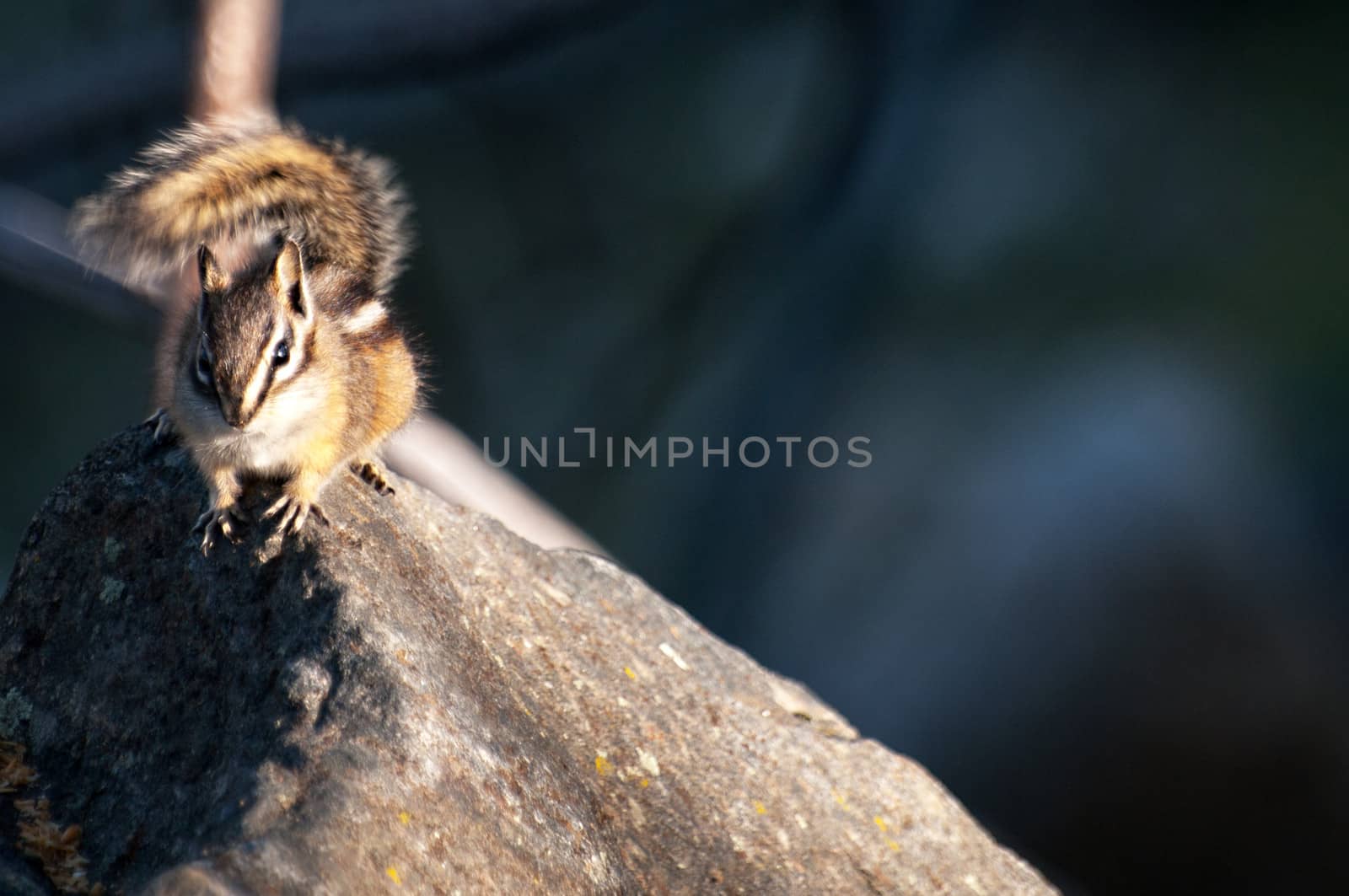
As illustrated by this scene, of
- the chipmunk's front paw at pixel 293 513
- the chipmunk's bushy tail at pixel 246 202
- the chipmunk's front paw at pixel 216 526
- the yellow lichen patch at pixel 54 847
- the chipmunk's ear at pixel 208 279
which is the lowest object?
the yellow lichen patch at pixel 54 847

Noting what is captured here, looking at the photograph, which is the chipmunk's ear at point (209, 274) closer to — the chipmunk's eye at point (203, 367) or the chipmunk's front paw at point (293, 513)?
the chipmunk's eye at point (203, 367)

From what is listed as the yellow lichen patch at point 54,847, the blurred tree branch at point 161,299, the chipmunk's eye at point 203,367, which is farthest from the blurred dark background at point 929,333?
the yellow lichen patch at point 54,847

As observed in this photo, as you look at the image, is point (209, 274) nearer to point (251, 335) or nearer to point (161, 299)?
point (251, 335)

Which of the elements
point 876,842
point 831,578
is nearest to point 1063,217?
point 831,578

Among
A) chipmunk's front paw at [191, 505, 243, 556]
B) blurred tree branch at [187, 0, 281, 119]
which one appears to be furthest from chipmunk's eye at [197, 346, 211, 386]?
blurred tree branch at [187, 0, 281, 119]

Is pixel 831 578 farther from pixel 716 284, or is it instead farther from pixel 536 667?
pixel 536 667

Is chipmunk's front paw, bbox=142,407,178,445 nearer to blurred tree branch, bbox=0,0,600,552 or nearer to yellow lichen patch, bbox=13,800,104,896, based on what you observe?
yellow lichen patch, bbox=13,800,104,896

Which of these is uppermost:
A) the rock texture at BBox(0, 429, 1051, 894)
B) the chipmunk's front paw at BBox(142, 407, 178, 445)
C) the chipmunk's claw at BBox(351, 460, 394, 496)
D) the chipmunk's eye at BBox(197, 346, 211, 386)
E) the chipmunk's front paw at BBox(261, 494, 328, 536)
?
the chipmunk's eye at BBox(197, 346, 211, 386)

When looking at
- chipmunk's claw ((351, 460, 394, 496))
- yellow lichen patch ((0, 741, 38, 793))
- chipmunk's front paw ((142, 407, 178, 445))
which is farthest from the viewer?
chipmunk's claw ((351, 460, 394, 496))
